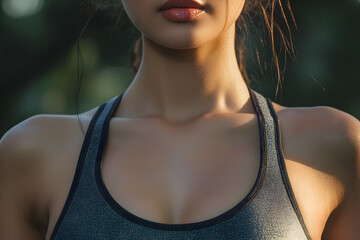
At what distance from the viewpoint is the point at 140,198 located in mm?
2420

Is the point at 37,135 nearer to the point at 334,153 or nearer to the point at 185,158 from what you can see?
the point at 185,158

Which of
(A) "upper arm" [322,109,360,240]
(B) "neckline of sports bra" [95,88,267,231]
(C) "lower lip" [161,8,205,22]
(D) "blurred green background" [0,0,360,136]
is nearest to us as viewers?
(B) "neckline of sports bra" [95,88,267,231]

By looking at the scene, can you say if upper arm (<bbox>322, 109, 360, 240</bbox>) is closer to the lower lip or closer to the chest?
the chest

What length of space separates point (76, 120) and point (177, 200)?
52cm

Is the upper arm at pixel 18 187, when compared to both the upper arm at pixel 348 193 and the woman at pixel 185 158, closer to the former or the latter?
the woman at pixel 185 158

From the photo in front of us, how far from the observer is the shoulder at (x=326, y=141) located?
8.30 ft

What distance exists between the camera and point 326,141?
8.38ft

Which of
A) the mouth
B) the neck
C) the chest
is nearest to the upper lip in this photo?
the mouth

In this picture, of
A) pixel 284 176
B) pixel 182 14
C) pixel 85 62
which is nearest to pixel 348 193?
pixel 284 176

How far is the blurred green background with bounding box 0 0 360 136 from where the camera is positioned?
25.2 feet

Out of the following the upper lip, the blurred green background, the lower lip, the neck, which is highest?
the upper lip

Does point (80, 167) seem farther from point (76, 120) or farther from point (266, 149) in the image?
point (266, 149)

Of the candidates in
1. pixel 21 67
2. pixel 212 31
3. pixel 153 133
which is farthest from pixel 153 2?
pixel 21 67

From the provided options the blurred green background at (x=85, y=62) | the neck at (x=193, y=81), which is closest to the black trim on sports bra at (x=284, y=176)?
the neck at (x=193, y=81)
